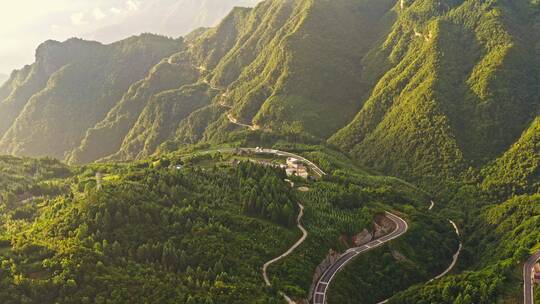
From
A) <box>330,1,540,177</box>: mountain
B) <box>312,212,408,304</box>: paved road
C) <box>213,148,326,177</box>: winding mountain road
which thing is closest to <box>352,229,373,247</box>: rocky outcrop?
<box>312,212,408,304</box>: paved road

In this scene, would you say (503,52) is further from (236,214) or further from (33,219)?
(33,219)

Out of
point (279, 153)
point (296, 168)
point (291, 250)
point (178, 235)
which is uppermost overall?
point (279, 153)

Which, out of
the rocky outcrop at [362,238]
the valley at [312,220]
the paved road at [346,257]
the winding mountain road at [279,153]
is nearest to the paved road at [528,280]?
the valley at [312,220]

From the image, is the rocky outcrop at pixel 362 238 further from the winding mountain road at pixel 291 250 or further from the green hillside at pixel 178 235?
the winding mountain road at pixel 291 250

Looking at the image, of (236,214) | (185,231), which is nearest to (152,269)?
(185,231)

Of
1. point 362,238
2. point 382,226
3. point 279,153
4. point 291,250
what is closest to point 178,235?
point 291,250

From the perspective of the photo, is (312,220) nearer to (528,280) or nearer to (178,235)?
(178,235)
